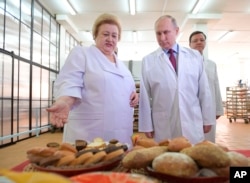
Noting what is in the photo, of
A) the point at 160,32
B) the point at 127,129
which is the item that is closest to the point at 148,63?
the point at 160,32

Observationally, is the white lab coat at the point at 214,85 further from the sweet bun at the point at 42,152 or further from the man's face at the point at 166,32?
the sweet bun at the point at 42,152

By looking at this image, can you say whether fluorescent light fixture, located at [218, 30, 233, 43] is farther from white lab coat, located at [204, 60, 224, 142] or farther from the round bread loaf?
the round bread loaf

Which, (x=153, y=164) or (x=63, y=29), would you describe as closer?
(x=153, y=164)

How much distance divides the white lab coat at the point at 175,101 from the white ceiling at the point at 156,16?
5.30m

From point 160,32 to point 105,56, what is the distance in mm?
415

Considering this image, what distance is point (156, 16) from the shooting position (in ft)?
25.3

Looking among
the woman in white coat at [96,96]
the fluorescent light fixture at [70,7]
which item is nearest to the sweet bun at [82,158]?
the woman in white coat at [96,96]

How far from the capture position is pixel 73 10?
279 inches

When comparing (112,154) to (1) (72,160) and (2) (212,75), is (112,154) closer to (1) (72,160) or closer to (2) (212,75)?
(1) (72,160)

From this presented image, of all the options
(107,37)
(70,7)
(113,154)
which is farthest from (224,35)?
(113,154)

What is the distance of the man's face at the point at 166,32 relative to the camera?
1.63m

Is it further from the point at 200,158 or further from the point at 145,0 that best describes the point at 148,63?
the point at 145,0

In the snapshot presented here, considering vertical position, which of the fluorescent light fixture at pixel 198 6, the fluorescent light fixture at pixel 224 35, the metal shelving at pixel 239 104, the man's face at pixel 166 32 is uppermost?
the fluorescent light fixture at pixel 224 35

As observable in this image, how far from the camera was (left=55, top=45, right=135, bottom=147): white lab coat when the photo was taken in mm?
1374
